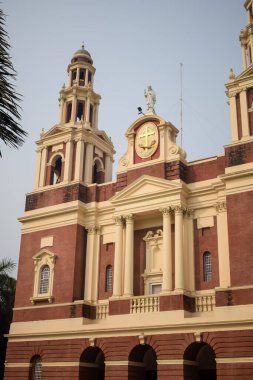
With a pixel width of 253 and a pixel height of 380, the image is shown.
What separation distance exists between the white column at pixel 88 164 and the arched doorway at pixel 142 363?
1031cm

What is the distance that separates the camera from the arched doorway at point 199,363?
2175 centimetres

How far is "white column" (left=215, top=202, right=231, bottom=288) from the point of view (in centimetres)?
2292

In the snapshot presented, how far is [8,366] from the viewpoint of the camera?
86.5 ft

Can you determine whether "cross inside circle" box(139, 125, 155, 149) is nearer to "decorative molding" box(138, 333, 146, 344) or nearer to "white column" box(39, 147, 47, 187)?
"white column" box(39, 147, 47, 187)

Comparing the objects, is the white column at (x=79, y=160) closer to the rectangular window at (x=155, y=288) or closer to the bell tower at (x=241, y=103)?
the rectangular window at (x=155, y=288)

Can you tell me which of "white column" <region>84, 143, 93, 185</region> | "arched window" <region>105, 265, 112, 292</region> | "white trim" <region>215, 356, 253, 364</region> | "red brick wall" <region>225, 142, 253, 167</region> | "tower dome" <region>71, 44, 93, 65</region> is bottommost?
"white trim" <region>215, 356, 253, 364</region>

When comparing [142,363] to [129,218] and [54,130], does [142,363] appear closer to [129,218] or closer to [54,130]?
[129,218]

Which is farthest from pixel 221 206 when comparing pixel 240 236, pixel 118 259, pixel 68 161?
pixel 68 161

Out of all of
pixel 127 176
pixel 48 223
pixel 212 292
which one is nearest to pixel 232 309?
pixel 212 292

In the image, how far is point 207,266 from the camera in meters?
24.1

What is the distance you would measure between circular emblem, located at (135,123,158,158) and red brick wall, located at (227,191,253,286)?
5971 millimetres

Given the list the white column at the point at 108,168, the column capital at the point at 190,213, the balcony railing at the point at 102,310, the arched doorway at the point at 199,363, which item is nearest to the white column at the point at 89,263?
the balcony railing at the point at 102,310

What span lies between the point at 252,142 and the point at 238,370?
999cm

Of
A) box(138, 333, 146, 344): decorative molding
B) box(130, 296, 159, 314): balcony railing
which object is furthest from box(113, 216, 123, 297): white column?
box(138, 333, 146, 344): decorative molding
